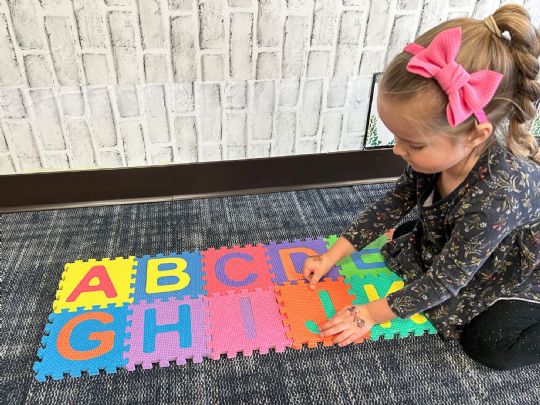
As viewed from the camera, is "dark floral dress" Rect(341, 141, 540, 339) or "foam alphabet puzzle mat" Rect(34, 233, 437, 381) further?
"foam alphabet puzzle mat" Rect(34, 233, 437, 381)

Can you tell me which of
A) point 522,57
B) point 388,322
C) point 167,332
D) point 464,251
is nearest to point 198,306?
point 167,332

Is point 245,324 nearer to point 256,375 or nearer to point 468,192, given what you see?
point 256,375

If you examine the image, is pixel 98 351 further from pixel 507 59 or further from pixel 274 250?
pixel 507 59

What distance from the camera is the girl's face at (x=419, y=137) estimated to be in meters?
0.71

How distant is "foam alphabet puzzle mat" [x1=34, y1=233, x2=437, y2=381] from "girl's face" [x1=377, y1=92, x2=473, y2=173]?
41 cm

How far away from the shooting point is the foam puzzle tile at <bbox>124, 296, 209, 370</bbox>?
926mm

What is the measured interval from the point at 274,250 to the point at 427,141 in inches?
23.1

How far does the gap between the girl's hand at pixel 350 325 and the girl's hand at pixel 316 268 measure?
147mm

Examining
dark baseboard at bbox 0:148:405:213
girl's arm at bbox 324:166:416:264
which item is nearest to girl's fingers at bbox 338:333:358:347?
girl's arm at bbox 324:166:416:264

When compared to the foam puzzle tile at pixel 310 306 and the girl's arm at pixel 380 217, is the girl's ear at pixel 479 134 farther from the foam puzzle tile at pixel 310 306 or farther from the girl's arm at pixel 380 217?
the foam puzzle tile at pixel 310 306

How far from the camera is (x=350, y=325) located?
0.95 metres

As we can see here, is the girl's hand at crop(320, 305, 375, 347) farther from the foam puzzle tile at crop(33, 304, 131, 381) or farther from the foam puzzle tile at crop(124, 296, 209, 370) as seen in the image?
the foam puzzle tile at crop(33, 304, 131, 381)

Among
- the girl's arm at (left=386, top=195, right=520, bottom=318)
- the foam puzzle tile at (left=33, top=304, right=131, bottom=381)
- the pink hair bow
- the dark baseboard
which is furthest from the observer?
the dark baseboard

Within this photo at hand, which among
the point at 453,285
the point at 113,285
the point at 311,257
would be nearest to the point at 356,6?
the point at 311,257
